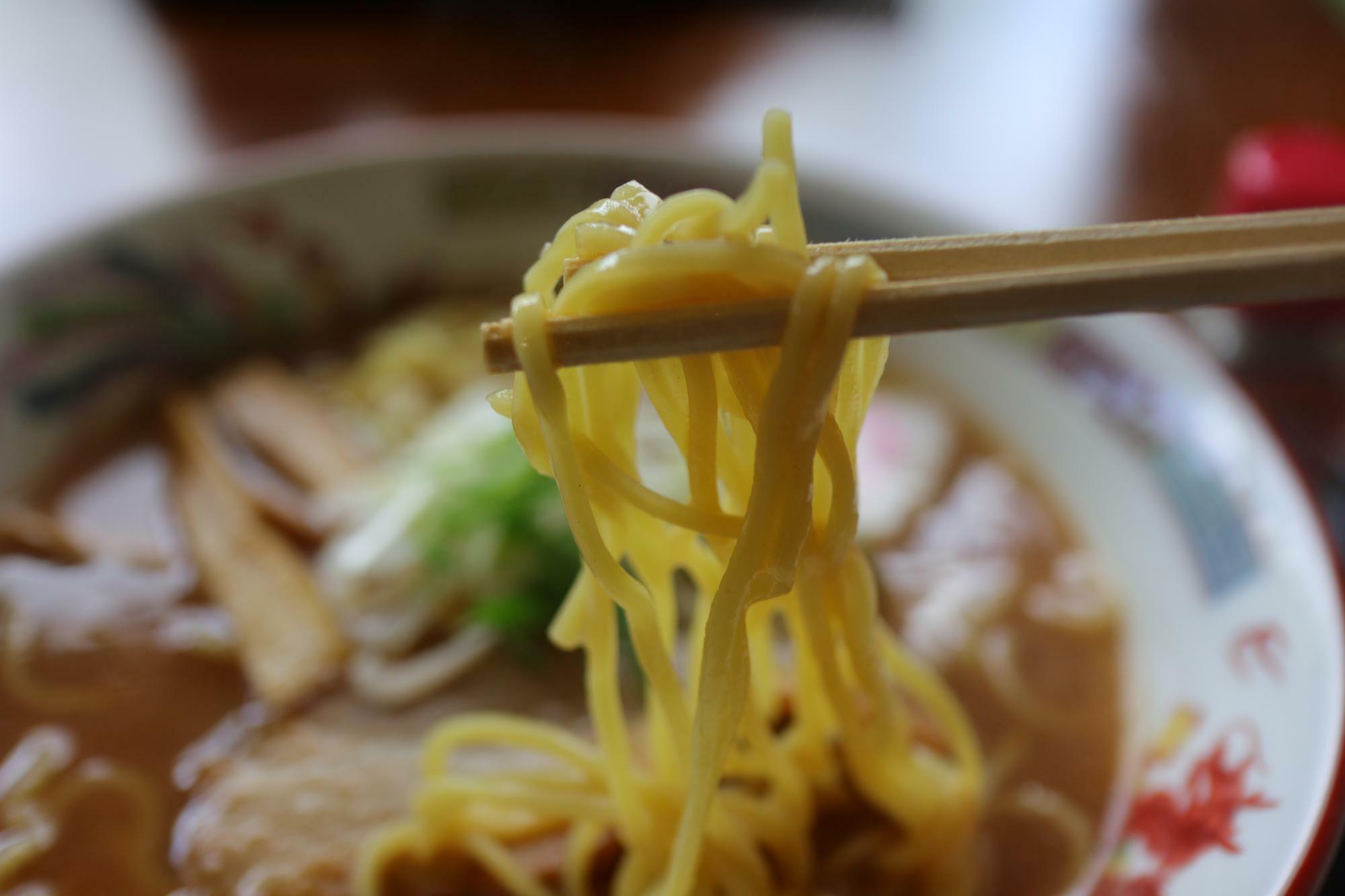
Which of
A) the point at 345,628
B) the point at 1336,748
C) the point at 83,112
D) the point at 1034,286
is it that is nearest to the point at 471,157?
the point at 345,628

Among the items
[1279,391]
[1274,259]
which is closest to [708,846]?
[1274,259]

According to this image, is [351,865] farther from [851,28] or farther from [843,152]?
[851,28]

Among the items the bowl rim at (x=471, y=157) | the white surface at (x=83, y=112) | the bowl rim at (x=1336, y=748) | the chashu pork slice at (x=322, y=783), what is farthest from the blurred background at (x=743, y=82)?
the chashu pork slice at (x=322, y=783)

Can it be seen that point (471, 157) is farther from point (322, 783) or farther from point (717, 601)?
point (717, 601)

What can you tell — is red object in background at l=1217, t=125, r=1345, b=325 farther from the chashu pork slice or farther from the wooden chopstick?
the chashu pork slice

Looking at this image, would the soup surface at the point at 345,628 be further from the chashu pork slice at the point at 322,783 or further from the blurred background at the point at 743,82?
the blurred background at the point at 743,82

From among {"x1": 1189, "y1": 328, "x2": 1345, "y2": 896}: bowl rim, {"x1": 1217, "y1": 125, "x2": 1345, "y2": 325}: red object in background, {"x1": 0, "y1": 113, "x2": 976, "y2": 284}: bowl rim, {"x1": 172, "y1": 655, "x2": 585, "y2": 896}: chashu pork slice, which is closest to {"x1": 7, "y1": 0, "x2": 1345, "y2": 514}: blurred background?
{"x1": 1217, "y1": 125, "x2": 1345, "y2": 325}: red object in background

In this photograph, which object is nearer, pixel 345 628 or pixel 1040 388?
pixel 345 628
